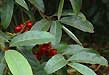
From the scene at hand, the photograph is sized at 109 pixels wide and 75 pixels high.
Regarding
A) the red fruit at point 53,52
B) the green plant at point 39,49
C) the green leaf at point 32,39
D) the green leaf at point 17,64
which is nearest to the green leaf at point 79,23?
the green plant at point 39,49

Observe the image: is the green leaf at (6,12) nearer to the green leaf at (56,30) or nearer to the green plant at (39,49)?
the green plant at (39,49)

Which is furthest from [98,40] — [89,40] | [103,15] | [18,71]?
[18,71]

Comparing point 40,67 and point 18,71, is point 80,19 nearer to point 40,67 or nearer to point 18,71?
point 40,67

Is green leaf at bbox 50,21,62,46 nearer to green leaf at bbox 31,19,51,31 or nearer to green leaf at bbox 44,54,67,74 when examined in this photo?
green leaf at bbox 31,19,51,31

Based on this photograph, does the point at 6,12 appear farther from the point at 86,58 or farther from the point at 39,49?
the point at 86,58

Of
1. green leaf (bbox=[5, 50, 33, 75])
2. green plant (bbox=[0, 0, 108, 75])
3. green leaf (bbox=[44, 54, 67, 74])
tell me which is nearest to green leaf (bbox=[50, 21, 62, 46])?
green plant (bbox=[0, 0, 108, 75])
